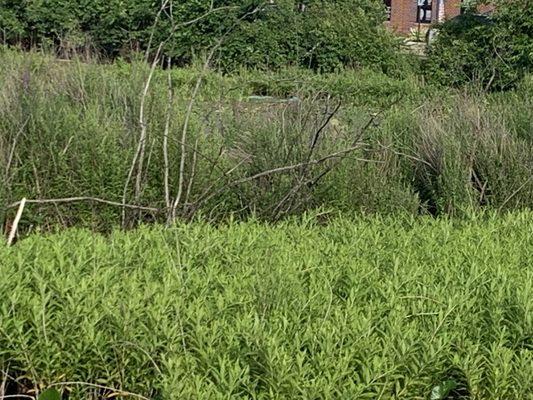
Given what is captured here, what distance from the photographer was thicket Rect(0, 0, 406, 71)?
1756 cm

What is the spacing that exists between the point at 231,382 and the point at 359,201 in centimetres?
331

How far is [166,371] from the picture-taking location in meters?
2.33

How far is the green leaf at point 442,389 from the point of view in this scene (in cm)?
235

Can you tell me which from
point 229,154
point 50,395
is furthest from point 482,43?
point 50,395

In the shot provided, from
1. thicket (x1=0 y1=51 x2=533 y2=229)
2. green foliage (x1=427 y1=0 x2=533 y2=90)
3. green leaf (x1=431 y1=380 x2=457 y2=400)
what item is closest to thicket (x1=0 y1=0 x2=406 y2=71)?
green foliage (x1=427 y1=0 x2=533 y2=90)

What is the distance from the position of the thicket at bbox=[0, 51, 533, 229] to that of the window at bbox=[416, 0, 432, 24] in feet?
102

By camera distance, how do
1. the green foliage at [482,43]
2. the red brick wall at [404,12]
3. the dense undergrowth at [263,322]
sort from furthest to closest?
1. the red brick wall at [404,12]
2. the green foliage at [482,43]
3. the dense undergrowth at [263,322]

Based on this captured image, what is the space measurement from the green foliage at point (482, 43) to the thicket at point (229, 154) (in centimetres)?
951

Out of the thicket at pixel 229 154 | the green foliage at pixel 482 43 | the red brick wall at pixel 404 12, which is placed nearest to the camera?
the thicket at pixel 229 154

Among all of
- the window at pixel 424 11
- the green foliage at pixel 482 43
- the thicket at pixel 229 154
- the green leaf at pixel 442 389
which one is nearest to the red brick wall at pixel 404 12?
the window at pixel 424 11

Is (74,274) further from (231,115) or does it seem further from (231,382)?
(231,115)

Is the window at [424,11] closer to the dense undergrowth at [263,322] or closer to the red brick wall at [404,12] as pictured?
the red brick wall at [404,12]

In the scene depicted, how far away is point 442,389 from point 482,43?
50.6 ft

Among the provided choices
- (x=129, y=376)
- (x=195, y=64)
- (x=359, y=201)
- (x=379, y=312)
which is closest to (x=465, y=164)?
(x=359, y=201)
